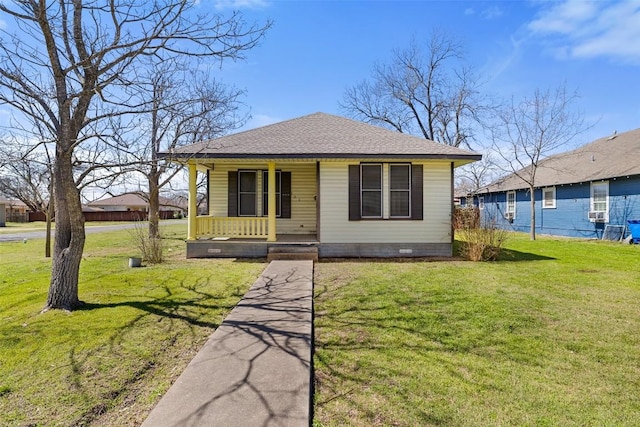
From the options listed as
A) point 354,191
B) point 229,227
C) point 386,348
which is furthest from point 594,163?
point 386,348

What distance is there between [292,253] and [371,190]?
3.01 metres

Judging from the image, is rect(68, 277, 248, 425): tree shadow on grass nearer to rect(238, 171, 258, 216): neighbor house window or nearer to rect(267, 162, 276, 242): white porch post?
rect(267, 162, 276, 242): white porch post

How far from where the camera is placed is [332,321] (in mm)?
4402

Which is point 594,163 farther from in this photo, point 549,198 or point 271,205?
point 271,205

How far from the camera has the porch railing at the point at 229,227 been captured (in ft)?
32.7

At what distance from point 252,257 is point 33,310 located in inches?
211

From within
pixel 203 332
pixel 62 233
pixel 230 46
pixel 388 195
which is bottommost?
pixel 203 332

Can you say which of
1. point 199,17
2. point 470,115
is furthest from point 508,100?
point 199,17

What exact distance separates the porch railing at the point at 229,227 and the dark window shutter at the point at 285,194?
1.40m

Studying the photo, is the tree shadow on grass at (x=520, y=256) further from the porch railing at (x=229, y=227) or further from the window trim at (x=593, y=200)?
Answer: the window trim at (x=593, y=200)

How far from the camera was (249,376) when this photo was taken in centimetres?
292

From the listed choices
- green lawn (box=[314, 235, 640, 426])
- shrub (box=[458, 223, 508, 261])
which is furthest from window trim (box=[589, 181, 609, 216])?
green lawn (box=[314, 235, 640, 426])

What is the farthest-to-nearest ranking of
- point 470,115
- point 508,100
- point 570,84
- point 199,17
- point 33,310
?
point 470,115 → point 508,100 → point 570,84 → point 199,17 → point 33,310

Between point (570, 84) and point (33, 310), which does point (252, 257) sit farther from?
point (570, 84)
